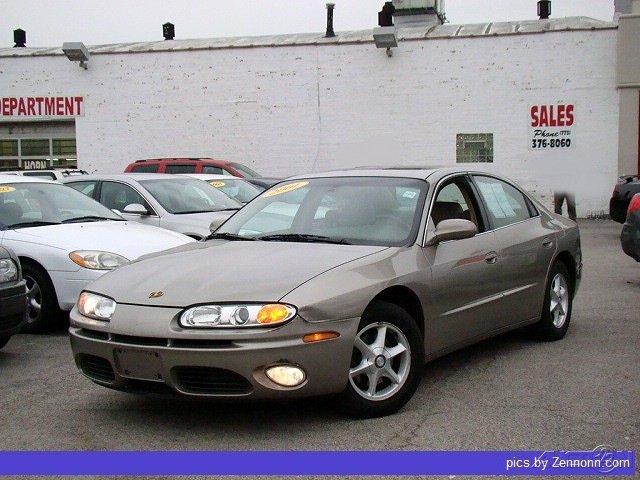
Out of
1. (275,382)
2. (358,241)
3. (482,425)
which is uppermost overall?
(358,241)

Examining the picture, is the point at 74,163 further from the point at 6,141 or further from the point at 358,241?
the point at 358,241

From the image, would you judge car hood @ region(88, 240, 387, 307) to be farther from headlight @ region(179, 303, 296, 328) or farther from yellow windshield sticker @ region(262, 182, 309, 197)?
yellow windshield sticker @ region(262, 182, 309, 197)

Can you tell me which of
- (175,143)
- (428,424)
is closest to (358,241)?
(428,424)

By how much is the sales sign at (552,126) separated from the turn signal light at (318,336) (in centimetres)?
1941

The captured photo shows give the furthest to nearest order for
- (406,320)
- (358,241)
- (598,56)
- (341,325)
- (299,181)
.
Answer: (598,56) < (299,181) < (358,241) < (406,320) < (341,325)

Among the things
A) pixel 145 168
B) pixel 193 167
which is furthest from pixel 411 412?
pixel 145 168

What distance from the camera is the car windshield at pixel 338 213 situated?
17.8 ft

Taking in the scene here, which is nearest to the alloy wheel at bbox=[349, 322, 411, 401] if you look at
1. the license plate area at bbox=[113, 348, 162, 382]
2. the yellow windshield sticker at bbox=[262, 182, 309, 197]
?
the license plate area at bbox=[113, 348, 162, 382]

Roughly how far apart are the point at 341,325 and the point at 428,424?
72 cm

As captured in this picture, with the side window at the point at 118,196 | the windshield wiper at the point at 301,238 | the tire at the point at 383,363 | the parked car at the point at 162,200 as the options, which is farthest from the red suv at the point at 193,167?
the tire at the point at 383,363

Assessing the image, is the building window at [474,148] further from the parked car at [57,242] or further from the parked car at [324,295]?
the parked car at [324,295]

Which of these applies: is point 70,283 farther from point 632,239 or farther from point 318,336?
point 632,239

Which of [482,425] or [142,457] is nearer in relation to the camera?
[142,457]

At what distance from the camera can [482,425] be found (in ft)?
15.3
